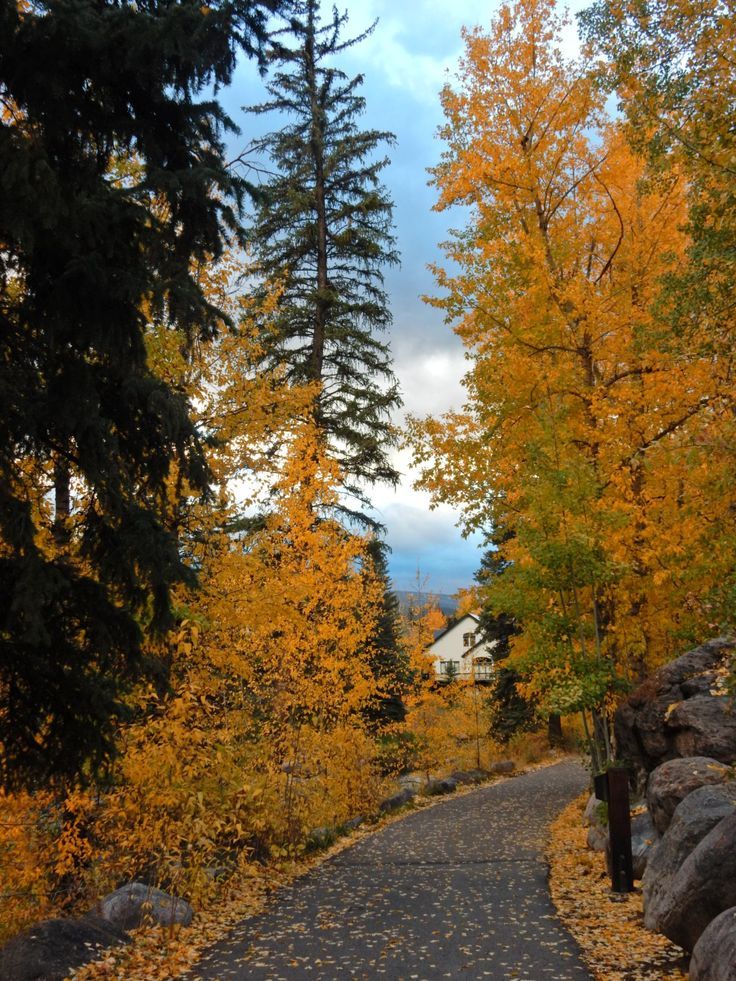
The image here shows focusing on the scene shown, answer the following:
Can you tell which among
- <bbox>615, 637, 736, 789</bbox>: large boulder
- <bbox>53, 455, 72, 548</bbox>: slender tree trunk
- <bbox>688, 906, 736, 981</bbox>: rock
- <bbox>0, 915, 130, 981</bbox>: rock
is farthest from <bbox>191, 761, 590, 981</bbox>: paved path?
<bbox>53, 455, 72, 548</bbox>: slender tree trunk

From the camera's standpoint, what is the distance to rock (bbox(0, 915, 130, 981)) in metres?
4.94

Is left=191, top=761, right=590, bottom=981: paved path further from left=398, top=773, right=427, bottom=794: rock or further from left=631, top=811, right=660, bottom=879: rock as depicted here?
left=398, top=773, right=427, bottom=794: rock

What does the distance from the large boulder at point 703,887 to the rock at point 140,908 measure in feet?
12.9

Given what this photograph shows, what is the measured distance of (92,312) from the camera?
4613 millimetres

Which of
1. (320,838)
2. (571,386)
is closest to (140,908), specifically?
(320,838)

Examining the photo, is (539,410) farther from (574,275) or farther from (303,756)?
(303,756)

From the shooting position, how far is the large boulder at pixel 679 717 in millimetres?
7426

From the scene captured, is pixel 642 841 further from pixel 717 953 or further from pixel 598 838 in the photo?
pixel 717 953

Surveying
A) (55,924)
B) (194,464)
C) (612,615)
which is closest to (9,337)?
(194,464)

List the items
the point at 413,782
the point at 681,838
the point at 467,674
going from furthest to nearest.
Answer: the point at 467,674
the point at 413,782
the point at 681,838

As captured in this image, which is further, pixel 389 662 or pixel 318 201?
pixel 389 662

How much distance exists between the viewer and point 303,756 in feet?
33.1

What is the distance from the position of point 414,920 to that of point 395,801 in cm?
862

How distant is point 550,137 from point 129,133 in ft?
28.5
